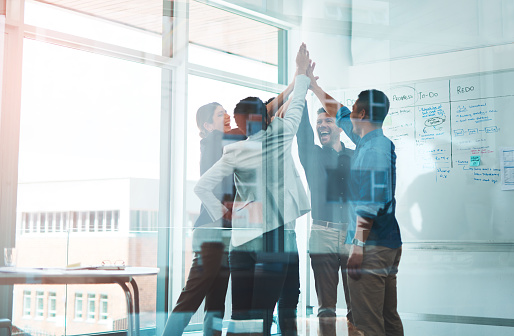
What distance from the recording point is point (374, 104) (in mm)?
3229

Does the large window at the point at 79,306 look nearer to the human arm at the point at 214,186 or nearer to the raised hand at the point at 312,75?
the human arm at the point at 214,186

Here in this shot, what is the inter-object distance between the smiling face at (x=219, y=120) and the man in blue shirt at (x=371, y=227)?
654mm

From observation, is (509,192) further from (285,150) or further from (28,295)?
(28,295)

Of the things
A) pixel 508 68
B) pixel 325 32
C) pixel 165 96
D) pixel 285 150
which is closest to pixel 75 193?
pixel 165 96

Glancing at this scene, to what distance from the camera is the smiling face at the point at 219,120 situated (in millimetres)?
3066

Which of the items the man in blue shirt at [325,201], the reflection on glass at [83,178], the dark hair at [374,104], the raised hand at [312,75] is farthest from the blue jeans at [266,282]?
the raised hand at [312,75]

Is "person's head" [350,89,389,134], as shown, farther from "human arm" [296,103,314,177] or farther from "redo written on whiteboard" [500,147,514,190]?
"redo written on whiteboard" [500,147,514,190]

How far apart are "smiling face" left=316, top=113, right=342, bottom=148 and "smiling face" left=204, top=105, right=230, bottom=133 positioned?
0.53m

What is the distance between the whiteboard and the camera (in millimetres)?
3336

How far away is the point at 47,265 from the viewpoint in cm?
264

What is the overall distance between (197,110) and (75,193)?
78 cm

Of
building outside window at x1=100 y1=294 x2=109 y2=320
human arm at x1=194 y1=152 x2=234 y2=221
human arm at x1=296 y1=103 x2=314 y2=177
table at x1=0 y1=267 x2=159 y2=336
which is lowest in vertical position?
building outside window at x1=100 y1=294 x2=109 y2=320

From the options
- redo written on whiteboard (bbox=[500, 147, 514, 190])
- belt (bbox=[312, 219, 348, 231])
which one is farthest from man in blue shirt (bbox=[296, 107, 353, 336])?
redo written on whiteboard (bbox=[500, 147, 514, 190])

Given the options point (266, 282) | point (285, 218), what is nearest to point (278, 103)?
point (285, 218)
